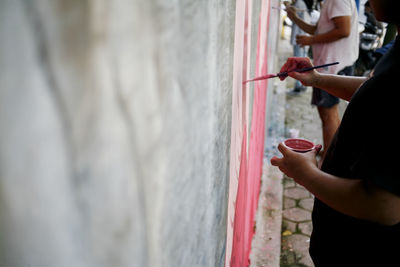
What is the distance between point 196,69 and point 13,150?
1.60 ft

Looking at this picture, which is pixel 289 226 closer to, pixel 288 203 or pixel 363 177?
pixel 288 203

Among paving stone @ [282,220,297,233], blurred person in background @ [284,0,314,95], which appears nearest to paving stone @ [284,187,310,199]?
paving stone @ [282,220,297,233]

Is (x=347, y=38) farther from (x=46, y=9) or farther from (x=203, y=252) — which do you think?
(x=46, y=9)

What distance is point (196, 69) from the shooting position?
760 millimetres

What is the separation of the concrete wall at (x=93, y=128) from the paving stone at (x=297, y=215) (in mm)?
2709

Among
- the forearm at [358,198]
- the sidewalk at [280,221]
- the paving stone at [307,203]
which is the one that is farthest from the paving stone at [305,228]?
the forearm at [358,198]

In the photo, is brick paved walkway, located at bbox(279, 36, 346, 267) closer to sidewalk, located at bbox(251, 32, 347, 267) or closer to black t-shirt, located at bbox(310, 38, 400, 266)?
sidewalk, located at bbox(251, 32, 347, 267)

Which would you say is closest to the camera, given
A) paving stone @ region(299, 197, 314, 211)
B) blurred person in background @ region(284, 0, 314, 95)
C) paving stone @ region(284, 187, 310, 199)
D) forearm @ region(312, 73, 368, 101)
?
forearm @ region(312, 73, 368, 101)

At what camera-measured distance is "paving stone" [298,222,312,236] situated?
2964 millimetres

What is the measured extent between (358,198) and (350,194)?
0.10ft

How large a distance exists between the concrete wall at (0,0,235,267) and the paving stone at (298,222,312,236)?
256 cm

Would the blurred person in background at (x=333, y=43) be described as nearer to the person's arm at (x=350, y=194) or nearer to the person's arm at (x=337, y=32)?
the person's arm at (x=337, y=32)

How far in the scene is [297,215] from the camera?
10.6ft

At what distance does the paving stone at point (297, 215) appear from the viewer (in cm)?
316
